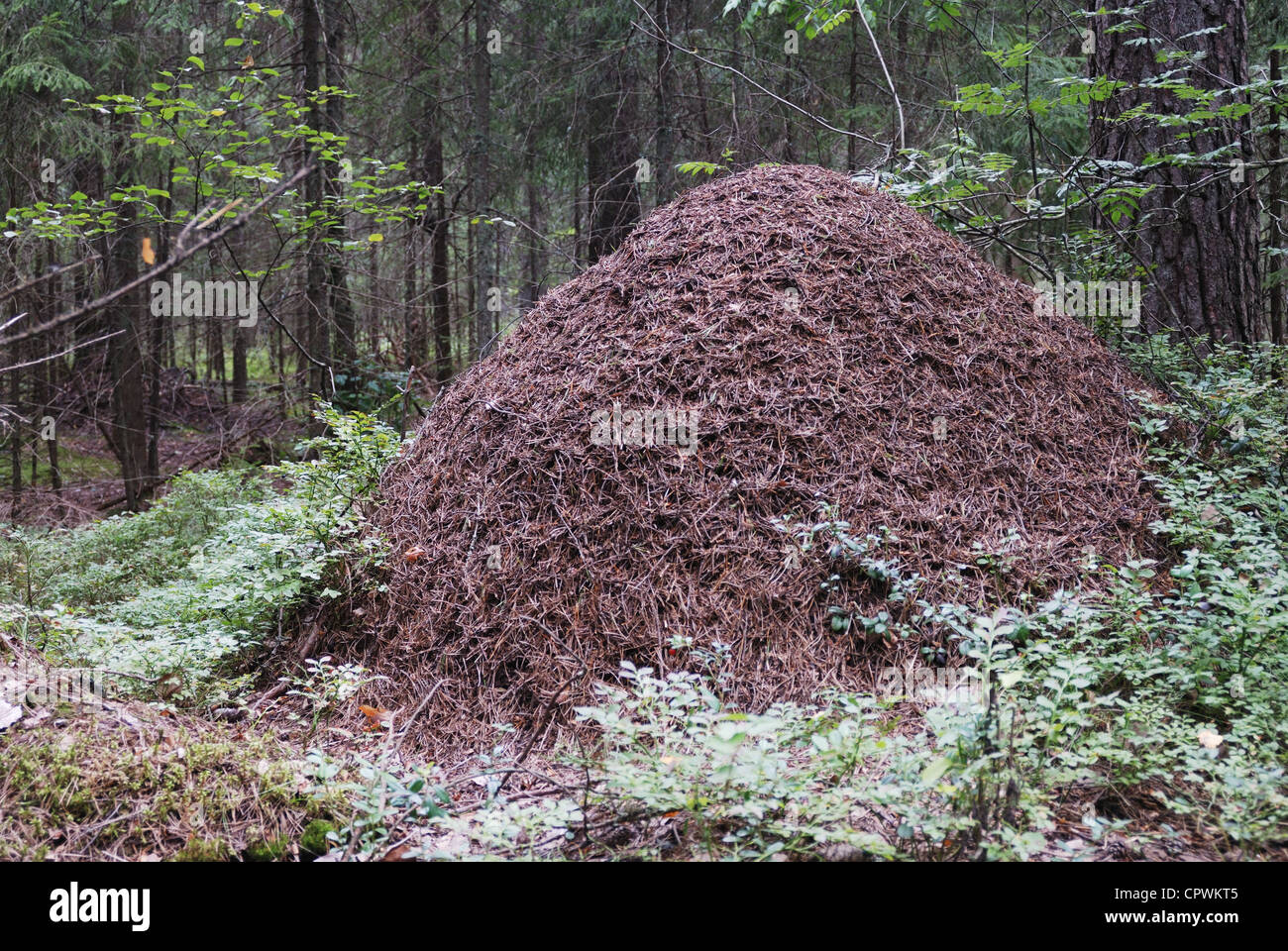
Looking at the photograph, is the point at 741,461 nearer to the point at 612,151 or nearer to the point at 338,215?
the point at 338,215

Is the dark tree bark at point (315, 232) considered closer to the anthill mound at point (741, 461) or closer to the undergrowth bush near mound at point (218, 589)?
the undergrowth bush near mound at point (218, 589)

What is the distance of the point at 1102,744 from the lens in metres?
2.65

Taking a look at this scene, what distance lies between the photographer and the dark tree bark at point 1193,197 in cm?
520

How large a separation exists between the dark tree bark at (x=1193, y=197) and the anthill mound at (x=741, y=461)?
0.94 metres

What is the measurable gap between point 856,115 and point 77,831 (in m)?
9.68

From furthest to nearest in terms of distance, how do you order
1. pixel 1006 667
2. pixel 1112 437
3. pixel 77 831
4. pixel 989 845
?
1. pixel 1112 437
2. pixel 1006 667
3. pixel 77 831
4. pixel 989 845

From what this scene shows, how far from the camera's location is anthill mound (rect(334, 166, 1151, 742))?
3.67m

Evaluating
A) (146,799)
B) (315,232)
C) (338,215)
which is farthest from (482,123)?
(146,799)

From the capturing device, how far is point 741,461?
4.05 meters

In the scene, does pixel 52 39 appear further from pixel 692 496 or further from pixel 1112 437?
pixel 1112 437

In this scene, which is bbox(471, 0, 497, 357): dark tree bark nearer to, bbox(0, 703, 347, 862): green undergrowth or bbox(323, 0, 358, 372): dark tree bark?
bbox(323, 0, 358, 372): dark tree bark

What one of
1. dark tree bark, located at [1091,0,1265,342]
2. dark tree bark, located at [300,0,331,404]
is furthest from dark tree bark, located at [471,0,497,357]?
dark tree bark, located at [1091,0,1265,342]

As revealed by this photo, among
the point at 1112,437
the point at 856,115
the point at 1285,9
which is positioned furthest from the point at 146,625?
the point at 1285,9

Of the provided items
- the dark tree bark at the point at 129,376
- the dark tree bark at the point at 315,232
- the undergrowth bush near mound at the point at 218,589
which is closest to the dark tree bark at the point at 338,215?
the dark tree bark at the point at 315,232
